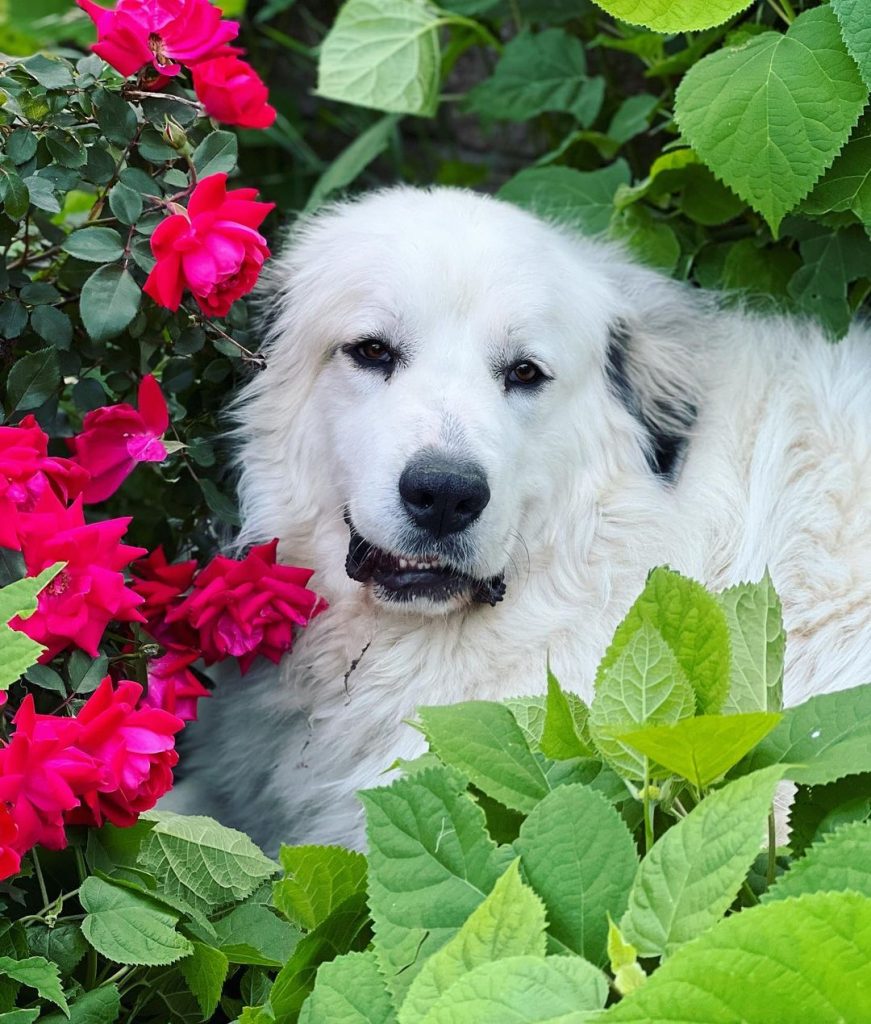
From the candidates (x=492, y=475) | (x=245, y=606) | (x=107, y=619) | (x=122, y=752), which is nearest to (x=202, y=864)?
(x=122, y=752)

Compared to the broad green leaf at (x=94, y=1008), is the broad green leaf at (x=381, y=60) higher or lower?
higher

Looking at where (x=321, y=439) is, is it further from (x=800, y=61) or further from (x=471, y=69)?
(x=471, y=69)

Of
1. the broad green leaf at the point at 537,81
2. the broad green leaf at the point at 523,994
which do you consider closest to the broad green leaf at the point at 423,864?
the broad green leaf at the point at 523,994

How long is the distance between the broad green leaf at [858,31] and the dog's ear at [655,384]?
60 centimetres

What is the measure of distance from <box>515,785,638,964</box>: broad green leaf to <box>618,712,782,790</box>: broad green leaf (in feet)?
0.24

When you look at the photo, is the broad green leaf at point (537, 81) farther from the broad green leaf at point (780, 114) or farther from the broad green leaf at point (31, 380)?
the broad green leaf at point (31, 380)

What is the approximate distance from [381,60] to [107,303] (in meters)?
1.45

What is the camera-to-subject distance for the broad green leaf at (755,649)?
1.27 m

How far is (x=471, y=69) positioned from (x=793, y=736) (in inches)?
137

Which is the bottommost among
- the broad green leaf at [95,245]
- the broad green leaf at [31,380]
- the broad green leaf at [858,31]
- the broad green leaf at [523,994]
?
the broad green leaf at [31,380]

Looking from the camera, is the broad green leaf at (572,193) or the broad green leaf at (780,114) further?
the broad green leaf at (572,193)

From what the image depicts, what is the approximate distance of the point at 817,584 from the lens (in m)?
2.18

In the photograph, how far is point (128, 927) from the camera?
1.49 meters

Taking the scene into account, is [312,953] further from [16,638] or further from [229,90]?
[229,90]
